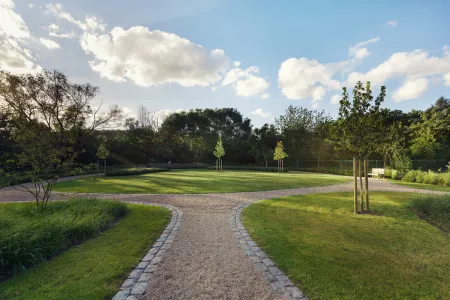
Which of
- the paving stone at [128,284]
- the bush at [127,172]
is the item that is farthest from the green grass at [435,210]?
the bush at [127,172]

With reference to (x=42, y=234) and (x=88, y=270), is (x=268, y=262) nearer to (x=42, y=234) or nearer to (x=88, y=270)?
(x=88, y=270)

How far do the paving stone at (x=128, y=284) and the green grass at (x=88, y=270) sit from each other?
59mm

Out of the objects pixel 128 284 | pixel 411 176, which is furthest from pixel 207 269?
pixel 411 176

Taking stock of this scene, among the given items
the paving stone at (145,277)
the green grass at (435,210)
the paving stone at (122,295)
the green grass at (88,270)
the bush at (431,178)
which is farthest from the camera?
the bush at (431,178)

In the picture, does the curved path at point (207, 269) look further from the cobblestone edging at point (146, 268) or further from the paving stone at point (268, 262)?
the paving stone at point (268, 262)

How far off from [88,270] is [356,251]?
4267mm

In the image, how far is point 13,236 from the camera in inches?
144

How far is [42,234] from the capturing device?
3.91m

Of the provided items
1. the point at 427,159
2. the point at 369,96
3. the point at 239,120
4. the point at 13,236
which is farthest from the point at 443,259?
the point at 239,120

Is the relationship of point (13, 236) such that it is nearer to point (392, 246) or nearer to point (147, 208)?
point (147, 208)

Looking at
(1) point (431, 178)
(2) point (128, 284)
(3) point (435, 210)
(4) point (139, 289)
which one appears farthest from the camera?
(1) point (431, 178)

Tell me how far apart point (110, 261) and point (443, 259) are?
17.3 ft

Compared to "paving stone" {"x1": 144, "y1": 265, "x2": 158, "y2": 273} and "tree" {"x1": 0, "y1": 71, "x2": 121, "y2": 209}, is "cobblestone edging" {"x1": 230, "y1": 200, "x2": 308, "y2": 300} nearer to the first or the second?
"paving stone" {"x1": 144, "y1": 265, "x2": 158, "y2": 273}

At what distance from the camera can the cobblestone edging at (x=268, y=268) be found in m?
2.65
